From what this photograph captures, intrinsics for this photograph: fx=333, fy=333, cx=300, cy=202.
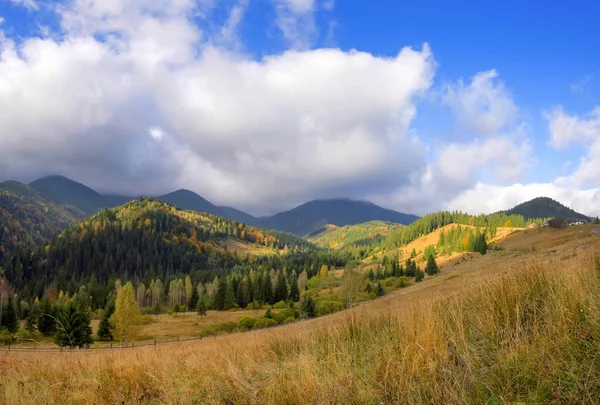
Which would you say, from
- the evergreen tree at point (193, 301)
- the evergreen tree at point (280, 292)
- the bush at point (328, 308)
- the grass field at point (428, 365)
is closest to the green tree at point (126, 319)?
the bush at point (328, 308)

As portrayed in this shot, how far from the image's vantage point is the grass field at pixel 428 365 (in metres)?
3.52

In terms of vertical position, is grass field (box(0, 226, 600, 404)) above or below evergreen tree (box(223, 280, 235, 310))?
above

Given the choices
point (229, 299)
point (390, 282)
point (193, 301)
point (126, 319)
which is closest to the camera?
Answer: point (126, 319)

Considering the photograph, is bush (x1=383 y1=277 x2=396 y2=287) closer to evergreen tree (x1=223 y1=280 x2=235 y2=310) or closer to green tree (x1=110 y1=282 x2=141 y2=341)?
evergreen tree (x1=223 y1=280 x2=235 y2=310)

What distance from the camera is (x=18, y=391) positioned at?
5891 millimetres

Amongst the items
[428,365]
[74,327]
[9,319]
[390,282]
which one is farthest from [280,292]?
[428,365]

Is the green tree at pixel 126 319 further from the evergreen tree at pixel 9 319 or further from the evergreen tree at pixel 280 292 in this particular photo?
the evergreen tree at pixel 280 292

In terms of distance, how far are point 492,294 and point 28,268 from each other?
222m

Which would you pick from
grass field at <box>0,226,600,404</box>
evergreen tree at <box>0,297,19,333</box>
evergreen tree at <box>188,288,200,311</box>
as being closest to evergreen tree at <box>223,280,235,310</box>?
evergreen tree at <box>188,288,200,311</box>

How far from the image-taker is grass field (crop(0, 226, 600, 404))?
139 inches

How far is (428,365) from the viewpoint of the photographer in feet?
13.7

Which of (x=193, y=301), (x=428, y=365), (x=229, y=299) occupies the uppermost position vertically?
(x=428, y=365)

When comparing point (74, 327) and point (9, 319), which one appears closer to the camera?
point (74, 327)

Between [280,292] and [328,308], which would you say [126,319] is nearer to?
[328,308]
